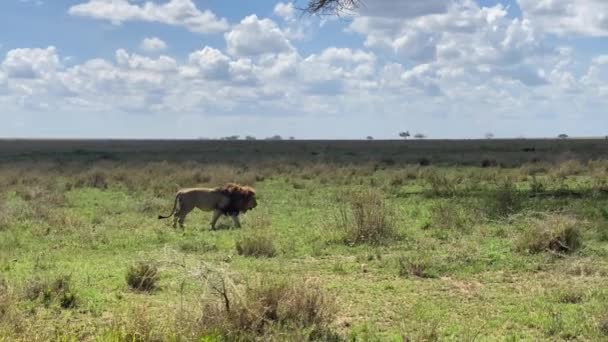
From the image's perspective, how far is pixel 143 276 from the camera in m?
9.53

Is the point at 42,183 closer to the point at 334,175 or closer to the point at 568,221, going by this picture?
the point at 334,175

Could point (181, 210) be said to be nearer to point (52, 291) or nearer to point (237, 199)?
point (237, 199)

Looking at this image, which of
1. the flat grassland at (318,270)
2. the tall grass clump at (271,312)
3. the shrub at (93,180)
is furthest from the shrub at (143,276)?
the shrub at (93,180)

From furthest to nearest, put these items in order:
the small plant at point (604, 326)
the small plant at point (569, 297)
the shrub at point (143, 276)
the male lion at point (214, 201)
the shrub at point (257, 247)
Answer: the male lion at point (214, 201)
the shrub at point (257, 247)
the shrub at point (143, 276)
the small plant at point (569, 297)
the small plant at point (604, 326)

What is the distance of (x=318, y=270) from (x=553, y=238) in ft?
13.5

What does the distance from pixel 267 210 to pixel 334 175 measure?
42.1ft

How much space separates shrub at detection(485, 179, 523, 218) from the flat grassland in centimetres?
5

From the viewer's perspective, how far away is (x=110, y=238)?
14.2 metres

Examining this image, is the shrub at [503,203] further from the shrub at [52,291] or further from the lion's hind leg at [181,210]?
the shrub at [52,291]

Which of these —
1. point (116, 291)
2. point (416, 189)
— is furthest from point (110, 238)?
point (416, 189)

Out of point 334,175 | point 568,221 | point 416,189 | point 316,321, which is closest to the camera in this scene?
point 316,321

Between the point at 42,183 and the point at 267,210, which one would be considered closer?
the point at 267,210

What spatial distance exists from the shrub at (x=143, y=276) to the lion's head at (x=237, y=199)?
645 cm

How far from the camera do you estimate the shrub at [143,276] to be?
9.49 metres
